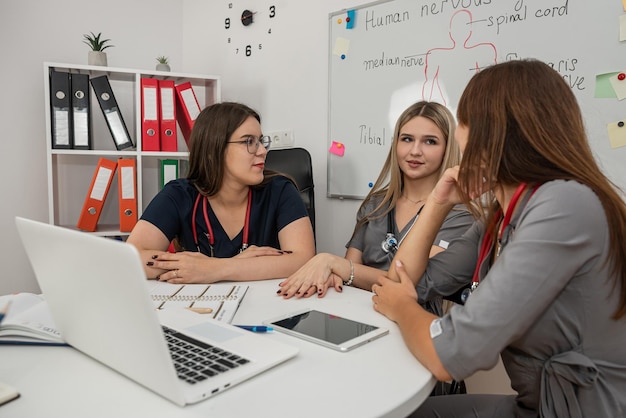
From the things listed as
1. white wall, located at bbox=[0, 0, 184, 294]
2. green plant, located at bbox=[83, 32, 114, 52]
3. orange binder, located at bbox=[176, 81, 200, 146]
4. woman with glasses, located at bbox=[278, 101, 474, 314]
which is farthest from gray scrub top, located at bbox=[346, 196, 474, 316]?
white wall, located at bbox=[0, 0, 184, 294]

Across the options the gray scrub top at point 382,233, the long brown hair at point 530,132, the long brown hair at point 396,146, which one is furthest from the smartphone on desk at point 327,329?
the long brown hair at point 396,146

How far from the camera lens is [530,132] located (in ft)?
2.76

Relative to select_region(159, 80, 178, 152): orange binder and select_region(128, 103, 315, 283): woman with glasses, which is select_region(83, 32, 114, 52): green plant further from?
select_region(128, 103, 315, 283): woman with glasses

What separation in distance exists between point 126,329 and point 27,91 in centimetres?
282

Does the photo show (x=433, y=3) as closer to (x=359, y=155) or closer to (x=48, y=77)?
(x=359, y=155)

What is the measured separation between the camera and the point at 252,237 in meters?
1.76

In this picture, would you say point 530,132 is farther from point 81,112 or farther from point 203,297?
point 81,112

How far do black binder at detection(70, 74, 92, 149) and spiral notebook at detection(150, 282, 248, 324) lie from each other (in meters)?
1.64

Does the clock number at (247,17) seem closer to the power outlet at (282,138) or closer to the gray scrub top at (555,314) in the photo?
the power outlet at (282,138)

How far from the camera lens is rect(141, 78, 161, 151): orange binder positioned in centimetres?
268

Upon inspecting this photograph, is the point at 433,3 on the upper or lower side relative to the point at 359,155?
upper

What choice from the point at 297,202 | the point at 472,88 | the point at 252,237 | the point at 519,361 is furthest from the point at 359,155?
the point at 519,361

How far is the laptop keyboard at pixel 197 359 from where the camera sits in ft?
2.28

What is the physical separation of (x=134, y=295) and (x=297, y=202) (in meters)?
1.24
